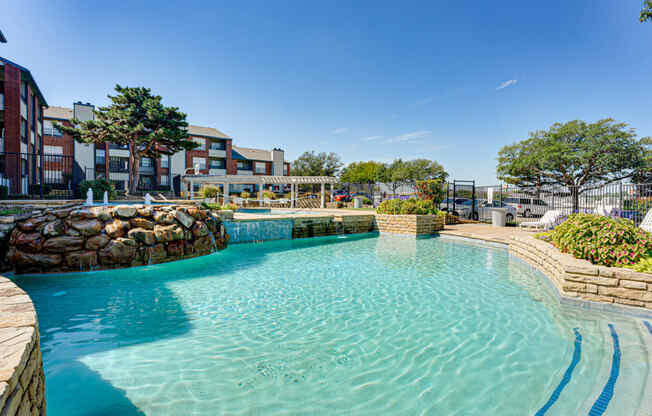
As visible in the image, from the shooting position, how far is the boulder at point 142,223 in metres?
7.55

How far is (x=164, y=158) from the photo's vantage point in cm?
3725

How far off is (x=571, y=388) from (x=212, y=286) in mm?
5484

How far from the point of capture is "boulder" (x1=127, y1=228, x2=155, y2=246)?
738cm

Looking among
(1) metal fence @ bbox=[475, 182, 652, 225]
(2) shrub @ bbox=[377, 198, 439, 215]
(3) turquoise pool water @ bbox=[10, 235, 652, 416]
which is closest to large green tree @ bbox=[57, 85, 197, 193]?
(2) shrub @ bbox=[377, 198, 439, 215]

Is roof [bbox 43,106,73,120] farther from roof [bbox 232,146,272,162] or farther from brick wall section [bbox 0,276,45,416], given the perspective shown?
brick wall section [bbox 0,276,45,416]

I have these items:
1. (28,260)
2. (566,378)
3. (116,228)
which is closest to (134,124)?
(116,228)

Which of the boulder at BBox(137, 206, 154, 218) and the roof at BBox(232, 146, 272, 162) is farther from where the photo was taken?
the roof at BBox(232, 146, 272, 162)

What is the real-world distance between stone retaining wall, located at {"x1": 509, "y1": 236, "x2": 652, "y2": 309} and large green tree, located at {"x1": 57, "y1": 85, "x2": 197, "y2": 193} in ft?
76.7

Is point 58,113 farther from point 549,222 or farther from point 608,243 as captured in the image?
point 608,243

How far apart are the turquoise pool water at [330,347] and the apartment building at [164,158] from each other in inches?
1018

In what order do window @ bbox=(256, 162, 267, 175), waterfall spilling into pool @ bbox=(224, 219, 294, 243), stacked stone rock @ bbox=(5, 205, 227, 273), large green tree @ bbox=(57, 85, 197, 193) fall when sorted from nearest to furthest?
1. stacked stone rock @ bbox=(5, 205, 227, 273)
2. waterfall spilling into pool @ bbox=(224, 219, 294, 243)
3. large green tree @ bbox=(57, 85, 197, 193)
4. window @ bbox=(256, 162, 267, 175)

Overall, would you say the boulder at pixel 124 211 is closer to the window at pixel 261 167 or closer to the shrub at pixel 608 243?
the shrub at pixel 608 243

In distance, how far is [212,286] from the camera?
600 centimetres

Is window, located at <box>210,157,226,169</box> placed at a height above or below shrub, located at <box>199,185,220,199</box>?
above
